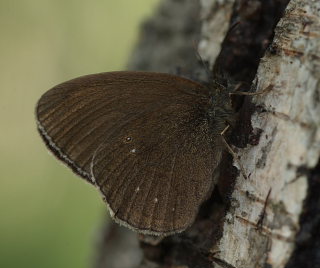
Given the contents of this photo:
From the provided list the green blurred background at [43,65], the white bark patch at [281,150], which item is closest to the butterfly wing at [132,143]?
the white bark patch at [281,150]

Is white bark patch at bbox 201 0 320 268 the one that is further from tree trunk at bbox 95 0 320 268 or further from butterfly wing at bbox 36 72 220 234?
butterfly wing at bbox 36 72 220 234

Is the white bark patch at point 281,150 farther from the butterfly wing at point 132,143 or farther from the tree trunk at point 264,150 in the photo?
the butterfly wing at point 132,143

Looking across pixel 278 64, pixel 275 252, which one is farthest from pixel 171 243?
pixel 278 64

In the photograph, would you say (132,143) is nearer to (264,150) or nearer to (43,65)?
(264,150)

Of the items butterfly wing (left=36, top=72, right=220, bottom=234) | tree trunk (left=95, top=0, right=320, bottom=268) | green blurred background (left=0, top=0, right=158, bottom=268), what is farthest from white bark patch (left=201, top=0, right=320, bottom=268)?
green blurred background (left=0, top=0, right=158, bottom=268)

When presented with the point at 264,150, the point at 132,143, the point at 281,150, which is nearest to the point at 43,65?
the point at 132,143
